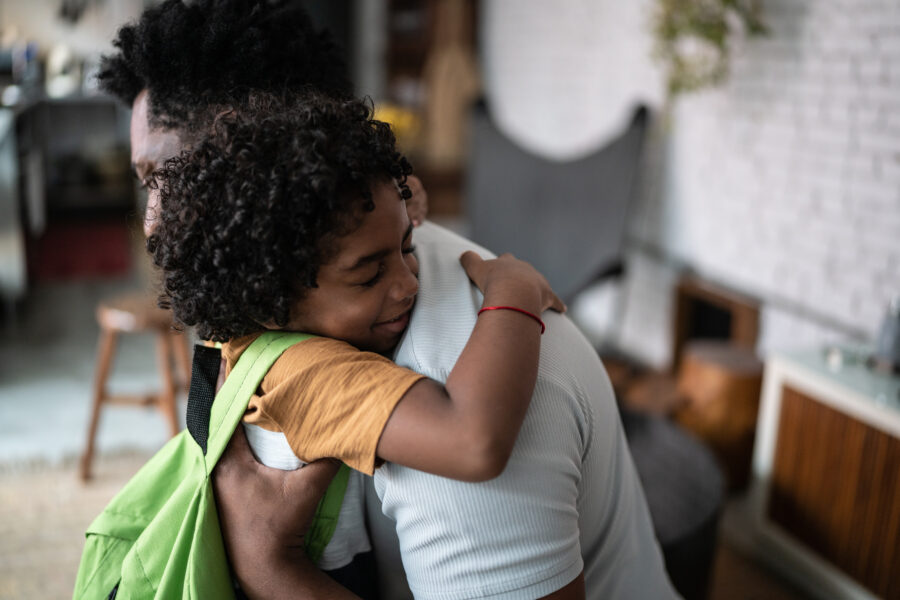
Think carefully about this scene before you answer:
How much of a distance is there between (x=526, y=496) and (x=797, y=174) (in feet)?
8.32

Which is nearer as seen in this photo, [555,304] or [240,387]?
[240,387]

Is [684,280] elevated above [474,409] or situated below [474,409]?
below

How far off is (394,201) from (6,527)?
2379 mm

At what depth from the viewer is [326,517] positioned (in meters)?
0.86

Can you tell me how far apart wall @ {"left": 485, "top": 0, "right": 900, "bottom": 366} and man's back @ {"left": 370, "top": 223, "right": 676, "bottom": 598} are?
2.03 meters

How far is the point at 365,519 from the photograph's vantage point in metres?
0.90

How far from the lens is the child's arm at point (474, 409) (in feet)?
2.35

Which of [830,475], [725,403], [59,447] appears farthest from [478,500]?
[59,447]

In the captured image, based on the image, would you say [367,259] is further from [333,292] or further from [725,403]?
[725,403]

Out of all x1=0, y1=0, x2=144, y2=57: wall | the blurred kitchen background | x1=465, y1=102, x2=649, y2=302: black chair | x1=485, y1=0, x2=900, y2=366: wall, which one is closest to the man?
the blurred kitchen background

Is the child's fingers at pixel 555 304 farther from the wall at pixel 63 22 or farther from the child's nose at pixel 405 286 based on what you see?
the wall at pixel 63 22

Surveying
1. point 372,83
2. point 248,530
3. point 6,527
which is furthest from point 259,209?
point 372,83

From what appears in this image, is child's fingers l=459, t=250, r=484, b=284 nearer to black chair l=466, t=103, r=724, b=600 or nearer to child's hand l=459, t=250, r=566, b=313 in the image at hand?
child's hand l=459, t=250, r=566, b=313

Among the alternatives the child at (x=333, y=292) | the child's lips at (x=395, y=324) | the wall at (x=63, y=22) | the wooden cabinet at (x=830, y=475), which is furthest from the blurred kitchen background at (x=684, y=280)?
the child's lips at (x=395, y=324)
